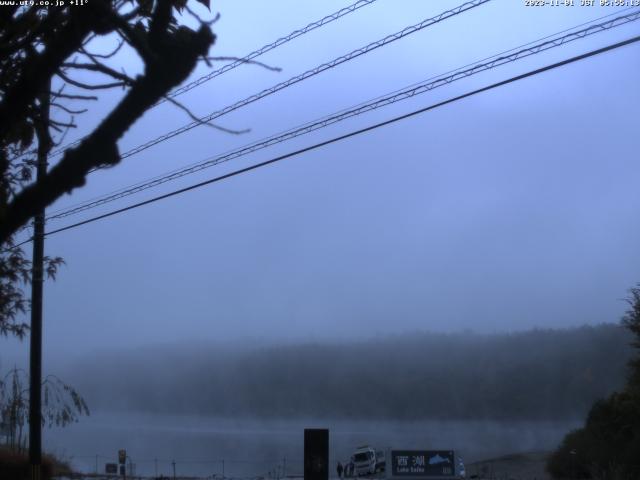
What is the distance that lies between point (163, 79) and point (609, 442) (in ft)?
117

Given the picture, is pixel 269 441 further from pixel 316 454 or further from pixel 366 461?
pixel 316 454

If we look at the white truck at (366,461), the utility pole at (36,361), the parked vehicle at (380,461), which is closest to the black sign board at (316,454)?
the utility pole at (36,361)

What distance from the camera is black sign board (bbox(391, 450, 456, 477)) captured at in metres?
23.4

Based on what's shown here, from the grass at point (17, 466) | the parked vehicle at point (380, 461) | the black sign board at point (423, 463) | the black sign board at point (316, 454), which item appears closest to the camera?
the black sign board at point (316, 454)

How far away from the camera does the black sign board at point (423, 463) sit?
23359mm

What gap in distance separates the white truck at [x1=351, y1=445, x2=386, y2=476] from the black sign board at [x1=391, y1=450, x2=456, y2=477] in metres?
15.7

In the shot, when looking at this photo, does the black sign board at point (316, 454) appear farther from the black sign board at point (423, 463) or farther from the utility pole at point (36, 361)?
the black sign board at point (423, 463)

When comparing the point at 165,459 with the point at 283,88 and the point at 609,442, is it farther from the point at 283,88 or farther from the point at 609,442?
the point at 283,88

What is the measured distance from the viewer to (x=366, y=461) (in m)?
40.2

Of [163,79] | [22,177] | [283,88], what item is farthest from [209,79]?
[163,79]

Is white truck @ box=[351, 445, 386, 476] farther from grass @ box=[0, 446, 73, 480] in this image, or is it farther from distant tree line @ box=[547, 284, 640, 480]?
grass @ box=[0, 446, 73, 480]

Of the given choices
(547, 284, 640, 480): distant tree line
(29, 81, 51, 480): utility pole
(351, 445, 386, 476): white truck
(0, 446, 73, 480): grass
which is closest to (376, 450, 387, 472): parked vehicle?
(351, 445, 386, 476): white truck

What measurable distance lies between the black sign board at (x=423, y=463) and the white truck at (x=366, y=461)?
1570cm

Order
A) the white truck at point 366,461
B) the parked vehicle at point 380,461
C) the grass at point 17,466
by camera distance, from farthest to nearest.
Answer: the white truck at point 366,461 < the parked vehicle at point 380,461 < the grass at point 17,466
